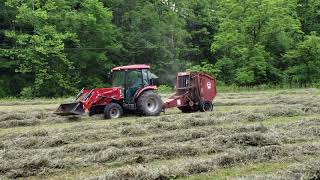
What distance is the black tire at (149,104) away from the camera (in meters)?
15.7

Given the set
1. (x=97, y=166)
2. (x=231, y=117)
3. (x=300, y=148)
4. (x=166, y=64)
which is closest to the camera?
(x=97, y=166)

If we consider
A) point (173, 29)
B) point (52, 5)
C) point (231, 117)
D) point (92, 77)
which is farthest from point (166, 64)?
point (231, 117)

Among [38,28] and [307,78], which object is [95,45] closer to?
[38,28]

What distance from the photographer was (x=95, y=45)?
38.0 metres

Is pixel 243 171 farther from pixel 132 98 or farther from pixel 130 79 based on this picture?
pixel 130 79

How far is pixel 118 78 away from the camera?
16.1 m

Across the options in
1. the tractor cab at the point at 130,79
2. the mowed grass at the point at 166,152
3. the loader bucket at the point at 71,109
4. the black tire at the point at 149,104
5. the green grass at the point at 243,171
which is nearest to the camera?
the green grass at the point at 243,171

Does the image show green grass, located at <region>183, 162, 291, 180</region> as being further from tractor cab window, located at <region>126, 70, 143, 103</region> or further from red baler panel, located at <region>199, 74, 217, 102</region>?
red baler panel, located at <region>199, 74, 217, 102</region>

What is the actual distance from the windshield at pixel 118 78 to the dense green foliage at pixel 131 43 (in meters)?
18.3

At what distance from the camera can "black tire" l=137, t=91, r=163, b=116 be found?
15716 mm

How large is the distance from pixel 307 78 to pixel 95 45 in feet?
56.4

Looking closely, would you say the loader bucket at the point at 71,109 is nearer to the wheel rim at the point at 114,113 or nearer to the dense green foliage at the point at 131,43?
the wheel rim at the point at 114,113

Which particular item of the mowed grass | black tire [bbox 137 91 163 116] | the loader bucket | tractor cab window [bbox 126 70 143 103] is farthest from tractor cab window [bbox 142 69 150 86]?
the mowed grass

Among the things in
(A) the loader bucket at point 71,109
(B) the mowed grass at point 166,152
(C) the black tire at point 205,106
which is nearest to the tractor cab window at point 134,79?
(A) the loader bucket at point 71,109
